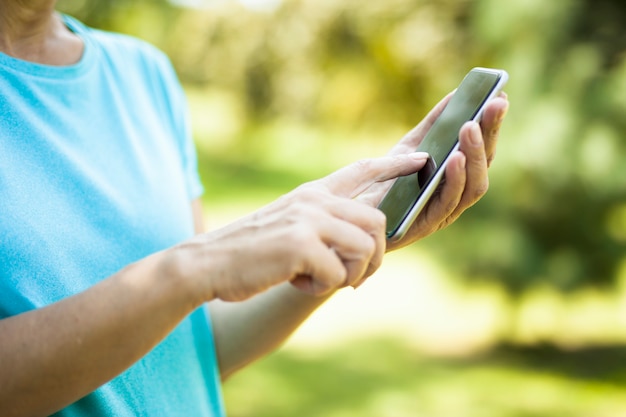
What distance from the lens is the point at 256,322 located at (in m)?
1.57

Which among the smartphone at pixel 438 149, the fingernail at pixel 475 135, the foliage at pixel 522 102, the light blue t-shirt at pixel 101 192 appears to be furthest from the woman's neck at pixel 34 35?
the foliage at pixel 522 102

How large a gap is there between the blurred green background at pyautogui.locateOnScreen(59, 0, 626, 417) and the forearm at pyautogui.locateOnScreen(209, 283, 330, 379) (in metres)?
3.51

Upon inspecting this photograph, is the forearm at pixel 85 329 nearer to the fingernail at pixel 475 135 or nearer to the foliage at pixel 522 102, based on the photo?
the fingernail at pixel 475 135

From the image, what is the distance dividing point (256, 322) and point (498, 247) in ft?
12.5

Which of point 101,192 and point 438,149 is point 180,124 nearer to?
point 101,192

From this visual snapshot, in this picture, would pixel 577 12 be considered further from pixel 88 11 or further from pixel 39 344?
pixel 39 344

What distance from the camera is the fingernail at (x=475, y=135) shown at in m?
1.24

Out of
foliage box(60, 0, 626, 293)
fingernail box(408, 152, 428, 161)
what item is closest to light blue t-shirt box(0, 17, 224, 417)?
fingernail box(408, 152, 428, 161)

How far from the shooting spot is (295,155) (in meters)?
15.4

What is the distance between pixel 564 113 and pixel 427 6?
1.67m

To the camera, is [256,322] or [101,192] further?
[256,322]

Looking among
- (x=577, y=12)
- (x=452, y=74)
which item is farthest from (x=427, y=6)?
(x=577, y=12)

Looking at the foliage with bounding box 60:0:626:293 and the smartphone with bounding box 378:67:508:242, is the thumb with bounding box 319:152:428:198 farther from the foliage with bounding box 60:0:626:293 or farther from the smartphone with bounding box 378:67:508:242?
the foliage with bounding box 60:0:626:293

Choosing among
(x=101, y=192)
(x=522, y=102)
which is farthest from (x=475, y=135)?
(x=522, y=102)
